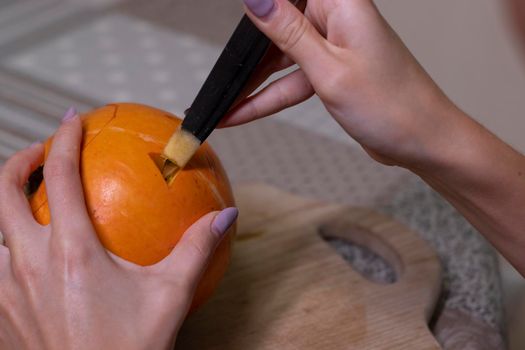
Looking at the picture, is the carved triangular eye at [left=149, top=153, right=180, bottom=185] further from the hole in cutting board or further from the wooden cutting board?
the hole in cutting board

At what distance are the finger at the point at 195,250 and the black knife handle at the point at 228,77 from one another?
0.10 meters

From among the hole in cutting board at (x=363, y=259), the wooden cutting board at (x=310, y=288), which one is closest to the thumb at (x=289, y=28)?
the wooden cutting board at (x=310, y=288)

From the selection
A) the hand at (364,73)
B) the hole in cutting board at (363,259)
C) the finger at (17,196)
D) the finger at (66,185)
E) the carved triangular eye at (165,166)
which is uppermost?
the hand at (364,73)

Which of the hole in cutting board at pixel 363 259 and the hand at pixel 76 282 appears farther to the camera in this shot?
the hole in cutting board at pixel 363 259

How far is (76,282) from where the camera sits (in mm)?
819

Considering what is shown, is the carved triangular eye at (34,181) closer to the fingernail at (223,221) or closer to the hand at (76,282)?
the hand at (76,282)

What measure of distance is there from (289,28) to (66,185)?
304mm

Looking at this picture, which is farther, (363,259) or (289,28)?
(363,259)

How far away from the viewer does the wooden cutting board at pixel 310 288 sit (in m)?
1.04

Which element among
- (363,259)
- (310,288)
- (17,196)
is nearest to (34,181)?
(17,196)

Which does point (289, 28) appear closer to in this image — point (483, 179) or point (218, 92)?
point (218, 92)

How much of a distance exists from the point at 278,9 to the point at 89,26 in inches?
47.6

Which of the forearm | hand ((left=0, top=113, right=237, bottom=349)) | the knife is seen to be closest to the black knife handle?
the knife

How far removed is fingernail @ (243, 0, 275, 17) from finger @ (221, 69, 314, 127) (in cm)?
18
